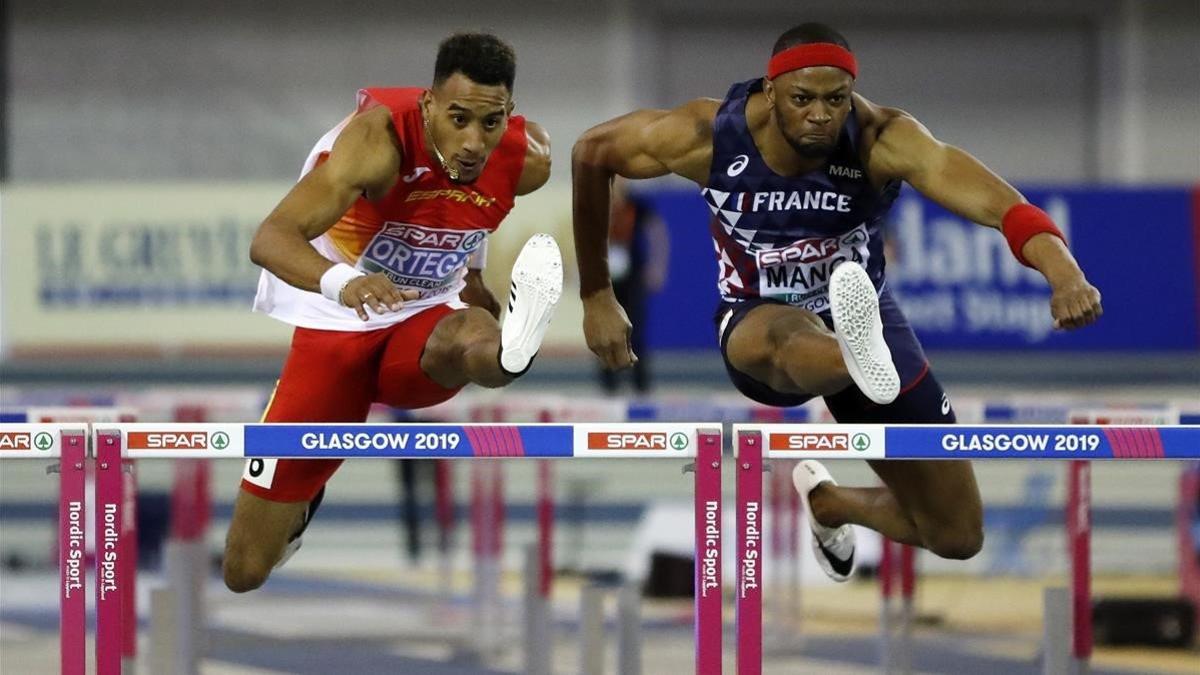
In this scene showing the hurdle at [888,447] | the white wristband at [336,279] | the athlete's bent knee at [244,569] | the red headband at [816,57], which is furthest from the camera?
the athlete's bent knee at [244,569]

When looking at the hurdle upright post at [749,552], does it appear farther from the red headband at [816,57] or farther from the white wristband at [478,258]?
the white wristband at [478,258]

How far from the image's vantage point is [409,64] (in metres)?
16.3

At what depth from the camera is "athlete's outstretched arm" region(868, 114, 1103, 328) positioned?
4.32m

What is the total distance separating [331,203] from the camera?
4902 millimetres

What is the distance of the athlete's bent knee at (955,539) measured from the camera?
17.8 feet

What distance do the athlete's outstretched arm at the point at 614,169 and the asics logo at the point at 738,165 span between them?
0.07 metres

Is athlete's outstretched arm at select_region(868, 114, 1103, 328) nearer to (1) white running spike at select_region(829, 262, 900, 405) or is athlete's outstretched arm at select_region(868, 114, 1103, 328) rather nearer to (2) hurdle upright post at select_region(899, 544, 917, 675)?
(1) white running spike at select_region(829, 262, 900, 405)

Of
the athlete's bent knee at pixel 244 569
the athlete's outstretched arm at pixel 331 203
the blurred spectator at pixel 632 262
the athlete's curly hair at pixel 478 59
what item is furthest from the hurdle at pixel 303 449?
the blurred spectator at pixel 632 262

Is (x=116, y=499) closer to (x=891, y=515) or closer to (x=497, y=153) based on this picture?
(x=497, y=153)

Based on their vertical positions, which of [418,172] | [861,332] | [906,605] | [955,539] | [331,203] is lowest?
[906,605]

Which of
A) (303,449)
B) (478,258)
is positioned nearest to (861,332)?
(303,449)

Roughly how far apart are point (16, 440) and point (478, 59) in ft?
5.36

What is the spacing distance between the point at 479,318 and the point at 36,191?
882 centimetres

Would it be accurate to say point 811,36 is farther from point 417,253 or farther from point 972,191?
point 417,253
